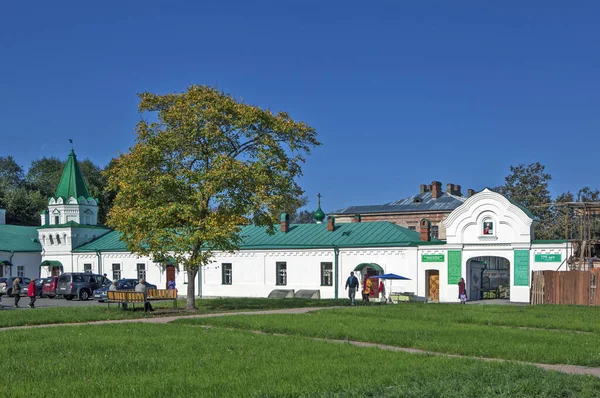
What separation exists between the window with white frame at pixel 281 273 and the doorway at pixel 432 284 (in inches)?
366

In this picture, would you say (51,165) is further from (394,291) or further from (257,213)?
(257,213)

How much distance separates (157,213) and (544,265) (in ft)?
62.7

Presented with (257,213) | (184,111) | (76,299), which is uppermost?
(184,111)

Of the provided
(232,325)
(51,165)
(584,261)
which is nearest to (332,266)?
(584,261)

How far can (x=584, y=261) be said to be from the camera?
115 feet

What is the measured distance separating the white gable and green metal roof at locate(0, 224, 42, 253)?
1313 inches

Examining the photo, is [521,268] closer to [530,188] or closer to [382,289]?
[382,289]

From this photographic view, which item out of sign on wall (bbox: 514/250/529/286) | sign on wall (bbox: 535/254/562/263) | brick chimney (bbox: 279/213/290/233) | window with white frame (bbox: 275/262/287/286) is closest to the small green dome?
brick chimney (bbox: 279/213/290/233)

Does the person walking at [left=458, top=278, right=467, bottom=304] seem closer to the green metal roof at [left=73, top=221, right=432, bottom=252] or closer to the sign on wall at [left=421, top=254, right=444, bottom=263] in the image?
the sign on wall at [left=421, top=254, right=444, bottom=263]

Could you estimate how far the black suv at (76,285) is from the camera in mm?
43975

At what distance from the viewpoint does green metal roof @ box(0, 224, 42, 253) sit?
56000 mm

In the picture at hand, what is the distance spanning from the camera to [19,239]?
189ft

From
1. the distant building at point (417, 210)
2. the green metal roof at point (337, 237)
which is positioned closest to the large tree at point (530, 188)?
the distant building at point (417, 210)

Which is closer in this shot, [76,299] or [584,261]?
[584,261]
